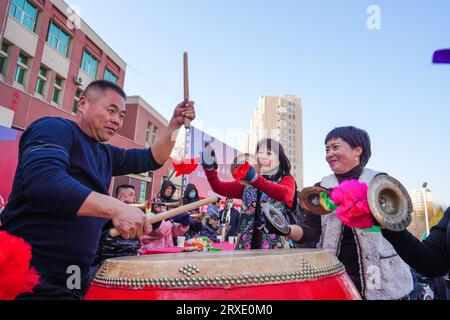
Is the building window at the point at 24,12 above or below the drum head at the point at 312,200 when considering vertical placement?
above

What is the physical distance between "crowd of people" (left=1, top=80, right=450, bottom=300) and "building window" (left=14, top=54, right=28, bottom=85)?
39.4ft

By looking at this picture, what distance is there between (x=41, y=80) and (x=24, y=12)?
2595mm

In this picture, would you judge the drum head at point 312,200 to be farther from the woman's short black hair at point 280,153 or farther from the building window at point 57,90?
the building window at point 57,90

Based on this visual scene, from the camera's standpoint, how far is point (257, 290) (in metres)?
0.87

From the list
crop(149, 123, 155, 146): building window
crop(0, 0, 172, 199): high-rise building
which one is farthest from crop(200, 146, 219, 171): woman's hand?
crop(149, 123, 155, 146): building window

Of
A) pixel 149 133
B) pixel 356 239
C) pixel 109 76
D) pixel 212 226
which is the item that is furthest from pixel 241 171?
pixel 149 133

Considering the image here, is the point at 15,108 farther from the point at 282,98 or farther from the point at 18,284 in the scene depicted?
the point at 282,98

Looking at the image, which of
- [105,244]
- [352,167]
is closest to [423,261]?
[352,167]

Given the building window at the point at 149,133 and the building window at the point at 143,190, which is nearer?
the building window at the point at 143,190

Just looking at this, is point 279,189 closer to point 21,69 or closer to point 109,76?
point 21,69

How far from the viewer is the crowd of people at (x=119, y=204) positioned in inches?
39.0

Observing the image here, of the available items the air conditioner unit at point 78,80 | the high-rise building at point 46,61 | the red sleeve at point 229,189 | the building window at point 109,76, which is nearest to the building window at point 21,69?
the high-rise building at point 46,61

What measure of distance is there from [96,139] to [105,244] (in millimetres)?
2061

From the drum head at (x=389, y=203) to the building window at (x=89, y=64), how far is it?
1628cm
